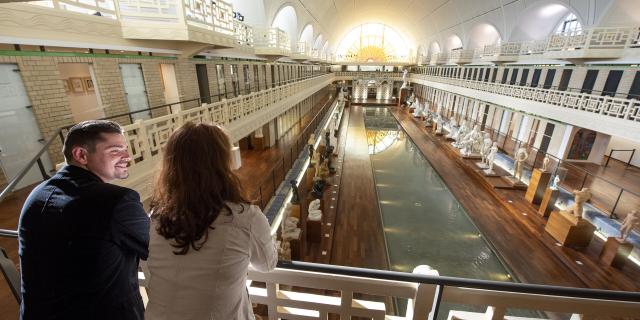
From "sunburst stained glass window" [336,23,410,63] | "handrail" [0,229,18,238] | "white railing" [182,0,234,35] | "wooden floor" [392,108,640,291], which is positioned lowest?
"wooden floor" [392,108,640,291]

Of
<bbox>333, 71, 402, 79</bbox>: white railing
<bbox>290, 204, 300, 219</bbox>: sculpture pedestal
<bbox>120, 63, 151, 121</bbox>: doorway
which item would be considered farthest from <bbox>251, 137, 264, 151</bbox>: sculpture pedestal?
<bbox>333, 71, 402, 79</bbox>: white railing

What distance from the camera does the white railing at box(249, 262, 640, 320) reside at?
123 centimetres

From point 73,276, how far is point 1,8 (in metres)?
4.28

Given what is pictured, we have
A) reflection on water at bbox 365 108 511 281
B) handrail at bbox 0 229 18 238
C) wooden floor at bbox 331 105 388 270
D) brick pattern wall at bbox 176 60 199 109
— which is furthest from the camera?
brick pattern wall at bbox 176 60 199 109

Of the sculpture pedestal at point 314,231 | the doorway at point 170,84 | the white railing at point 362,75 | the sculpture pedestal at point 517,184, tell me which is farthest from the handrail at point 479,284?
the white railing at point 362,75

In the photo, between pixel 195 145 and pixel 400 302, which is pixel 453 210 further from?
pixel 195 145

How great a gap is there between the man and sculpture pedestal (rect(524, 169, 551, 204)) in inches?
423

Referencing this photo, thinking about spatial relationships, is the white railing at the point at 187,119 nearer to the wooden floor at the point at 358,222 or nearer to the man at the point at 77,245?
the man at the point at 77,245

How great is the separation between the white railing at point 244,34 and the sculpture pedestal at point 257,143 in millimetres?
4277

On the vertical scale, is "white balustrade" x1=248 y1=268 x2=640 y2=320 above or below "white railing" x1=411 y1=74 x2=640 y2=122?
below

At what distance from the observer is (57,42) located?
12.9ft

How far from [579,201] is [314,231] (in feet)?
21.5

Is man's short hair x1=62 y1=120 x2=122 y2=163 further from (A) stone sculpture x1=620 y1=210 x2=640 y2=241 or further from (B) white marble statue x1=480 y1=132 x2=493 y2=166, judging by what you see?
(B) white marble statue x1=480 y1=132 x2=493 y2=166

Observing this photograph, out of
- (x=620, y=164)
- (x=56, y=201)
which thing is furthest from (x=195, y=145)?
(x=620, y=164)
